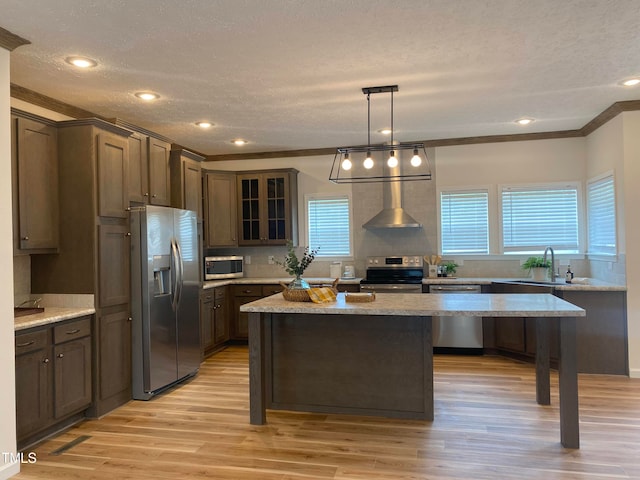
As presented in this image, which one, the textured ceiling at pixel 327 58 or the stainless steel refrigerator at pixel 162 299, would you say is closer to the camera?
the textured ceiling at pixel 327 58

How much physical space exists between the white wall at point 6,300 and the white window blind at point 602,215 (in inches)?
210

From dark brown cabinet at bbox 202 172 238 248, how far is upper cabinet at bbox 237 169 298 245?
88mm

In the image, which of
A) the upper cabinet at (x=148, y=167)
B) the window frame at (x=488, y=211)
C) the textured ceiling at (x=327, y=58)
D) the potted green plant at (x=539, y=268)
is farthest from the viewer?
the window frame at (x=488, y=211)

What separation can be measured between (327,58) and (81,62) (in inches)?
69.3

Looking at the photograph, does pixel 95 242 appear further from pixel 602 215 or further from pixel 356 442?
pixel 602 215

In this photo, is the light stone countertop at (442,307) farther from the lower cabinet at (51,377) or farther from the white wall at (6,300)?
the white wall at (6,300)

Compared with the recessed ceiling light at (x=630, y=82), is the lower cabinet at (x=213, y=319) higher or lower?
lower

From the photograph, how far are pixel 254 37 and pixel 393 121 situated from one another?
245 centimetres

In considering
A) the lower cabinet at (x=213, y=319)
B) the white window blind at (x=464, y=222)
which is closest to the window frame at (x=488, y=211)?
the white window blind at (x=464, y=222)

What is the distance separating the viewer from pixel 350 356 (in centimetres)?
366

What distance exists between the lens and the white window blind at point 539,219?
5738 millimetres

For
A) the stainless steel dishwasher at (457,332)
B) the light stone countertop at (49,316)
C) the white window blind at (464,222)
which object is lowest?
the stainless steel dishwasher at (457,332)

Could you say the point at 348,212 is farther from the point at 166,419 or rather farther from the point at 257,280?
the point at 166,419

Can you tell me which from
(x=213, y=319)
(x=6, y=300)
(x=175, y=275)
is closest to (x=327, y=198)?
(x=213, y=319)
